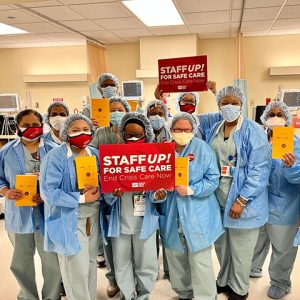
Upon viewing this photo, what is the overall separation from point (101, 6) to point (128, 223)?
3.14 m

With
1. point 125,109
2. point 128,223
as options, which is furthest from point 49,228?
point 125,109

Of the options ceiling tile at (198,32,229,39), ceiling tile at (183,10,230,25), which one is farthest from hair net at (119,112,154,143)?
ceiling tile at (198,32,229,39)

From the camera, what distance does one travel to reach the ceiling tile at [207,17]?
4418mm

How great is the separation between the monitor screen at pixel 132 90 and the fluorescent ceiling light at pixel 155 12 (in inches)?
39.7

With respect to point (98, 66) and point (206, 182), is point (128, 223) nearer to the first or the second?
point (206, 182)

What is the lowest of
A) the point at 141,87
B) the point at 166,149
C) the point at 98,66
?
the point at 166,149

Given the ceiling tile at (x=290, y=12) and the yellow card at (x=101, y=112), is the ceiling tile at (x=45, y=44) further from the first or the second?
the yellow card at (x=101, y=112)

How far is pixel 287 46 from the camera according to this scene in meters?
6.12

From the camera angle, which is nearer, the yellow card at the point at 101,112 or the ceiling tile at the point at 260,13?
the yellow card at the point at 101,112

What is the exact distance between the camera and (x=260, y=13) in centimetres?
445

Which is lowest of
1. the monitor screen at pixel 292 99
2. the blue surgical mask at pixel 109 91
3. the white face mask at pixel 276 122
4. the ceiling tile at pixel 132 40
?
the white face mask at pixel 276 122

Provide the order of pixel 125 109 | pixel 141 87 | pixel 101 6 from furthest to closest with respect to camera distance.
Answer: pixel 141 87 → pixel 101 6 → pixel 125 109

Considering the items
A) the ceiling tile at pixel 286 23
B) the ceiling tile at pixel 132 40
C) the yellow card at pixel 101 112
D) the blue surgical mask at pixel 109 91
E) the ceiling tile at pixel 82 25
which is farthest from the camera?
the ceiling tile at pixel 132 40

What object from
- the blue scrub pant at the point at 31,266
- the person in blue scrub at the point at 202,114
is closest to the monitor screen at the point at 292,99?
the person in blue scrub at the point at 202,114
